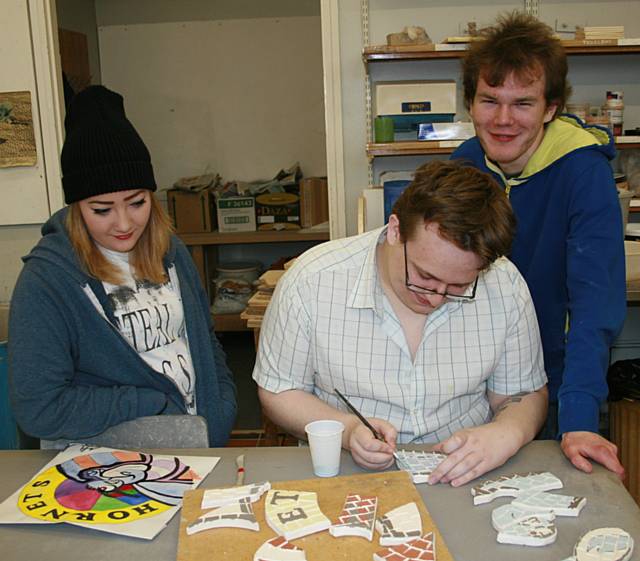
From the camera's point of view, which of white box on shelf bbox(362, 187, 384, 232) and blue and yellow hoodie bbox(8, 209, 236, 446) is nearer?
blue and yellow hoodie bbox(8, 209, 236, 446)

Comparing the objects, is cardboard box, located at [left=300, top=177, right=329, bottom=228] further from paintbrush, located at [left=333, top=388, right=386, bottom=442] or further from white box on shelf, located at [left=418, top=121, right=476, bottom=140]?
paintbrush, located at [left=333, top=388, right=386, bottom=442]

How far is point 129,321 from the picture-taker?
1.55m

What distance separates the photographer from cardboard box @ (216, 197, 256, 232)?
490 cm

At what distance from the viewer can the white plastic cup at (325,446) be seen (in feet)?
4.12

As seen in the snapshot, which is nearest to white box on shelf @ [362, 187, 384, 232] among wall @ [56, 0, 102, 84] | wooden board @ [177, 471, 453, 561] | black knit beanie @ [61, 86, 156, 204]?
black knit beanie @ [61, 86, 156, 204]

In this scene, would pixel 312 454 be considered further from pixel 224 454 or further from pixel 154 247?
pixel 154 247

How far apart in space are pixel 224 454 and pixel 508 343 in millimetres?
651

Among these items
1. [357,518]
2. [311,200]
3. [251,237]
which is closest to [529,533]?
[357,518]

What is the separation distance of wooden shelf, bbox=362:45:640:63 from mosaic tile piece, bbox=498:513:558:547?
7.52 ft

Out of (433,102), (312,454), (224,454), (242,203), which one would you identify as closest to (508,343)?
(312,454)

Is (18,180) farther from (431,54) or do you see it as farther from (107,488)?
(107,488)

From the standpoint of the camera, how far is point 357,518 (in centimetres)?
108

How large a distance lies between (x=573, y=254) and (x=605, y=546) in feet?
2.32

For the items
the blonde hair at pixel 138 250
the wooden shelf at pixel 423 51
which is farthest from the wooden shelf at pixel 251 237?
the blonde hair at pixel 138 250
